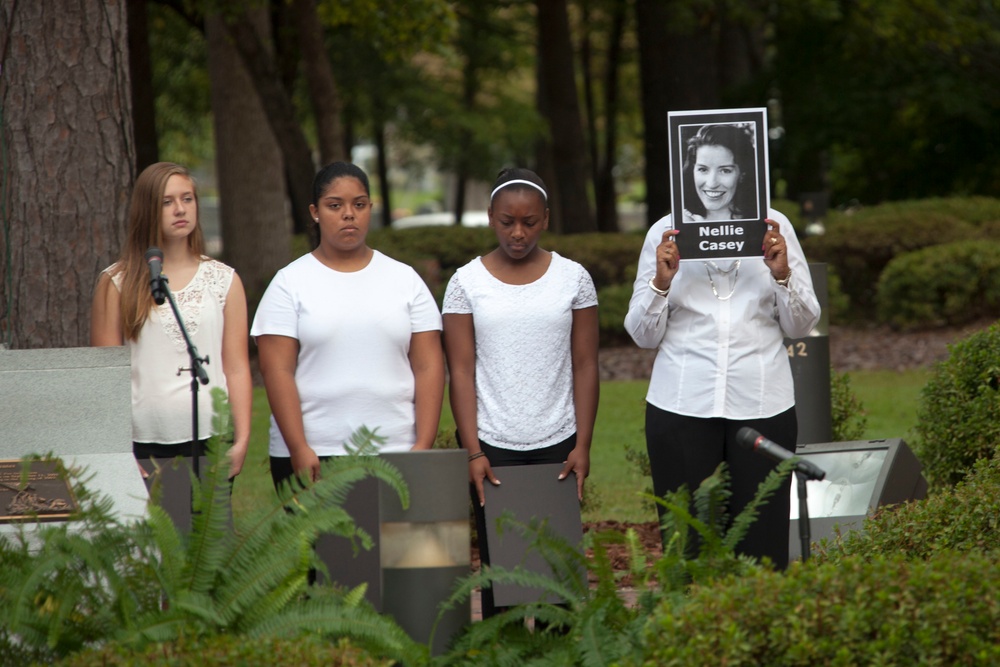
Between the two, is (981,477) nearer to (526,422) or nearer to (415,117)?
(526,422)

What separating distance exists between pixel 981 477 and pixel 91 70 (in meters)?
4.70

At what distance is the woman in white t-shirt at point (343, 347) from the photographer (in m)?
4.80

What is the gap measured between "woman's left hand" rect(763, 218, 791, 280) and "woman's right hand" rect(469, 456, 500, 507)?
1.28 meters

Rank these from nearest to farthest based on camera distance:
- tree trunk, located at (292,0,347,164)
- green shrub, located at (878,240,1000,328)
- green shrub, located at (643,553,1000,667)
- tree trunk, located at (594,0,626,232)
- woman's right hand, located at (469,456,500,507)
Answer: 1. green shrub, located at (643,553,1000,667)
2. woman's right hand, located at (469,456,500,507)
3. tree trunk, located at (292,0,347,164)
4. green shrub, located at (878,240,1000,328)
5. tree trunk, located at (594,0,626,232)

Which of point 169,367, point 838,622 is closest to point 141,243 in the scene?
point 169,367

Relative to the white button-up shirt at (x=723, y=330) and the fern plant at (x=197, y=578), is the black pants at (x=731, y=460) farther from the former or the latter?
the fern plant at (x=197, y=578)

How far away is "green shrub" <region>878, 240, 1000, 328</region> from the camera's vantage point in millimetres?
16734

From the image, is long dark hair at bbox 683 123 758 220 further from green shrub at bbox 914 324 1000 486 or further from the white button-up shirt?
green shrub at bbox 914 324 1000 486

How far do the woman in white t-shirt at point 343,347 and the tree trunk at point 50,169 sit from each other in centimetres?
221

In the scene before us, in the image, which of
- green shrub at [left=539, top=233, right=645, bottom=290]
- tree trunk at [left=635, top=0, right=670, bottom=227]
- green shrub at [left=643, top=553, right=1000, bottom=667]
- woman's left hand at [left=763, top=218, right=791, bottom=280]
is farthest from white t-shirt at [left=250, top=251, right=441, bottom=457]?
tree trunk at [left=635, top=0, right=670, bottom=227]

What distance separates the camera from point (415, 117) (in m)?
29.6

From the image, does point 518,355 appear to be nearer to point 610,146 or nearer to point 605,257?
point 605,257

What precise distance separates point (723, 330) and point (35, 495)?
258cm

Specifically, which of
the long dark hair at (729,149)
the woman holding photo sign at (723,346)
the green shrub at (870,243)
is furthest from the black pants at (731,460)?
the green shrub at (870,243)
